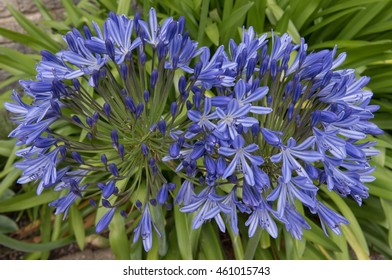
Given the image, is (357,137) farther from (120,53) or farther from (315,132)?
(120,53)

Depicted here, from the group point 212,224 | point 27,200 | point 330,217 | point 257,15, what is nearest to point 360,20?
point 257,15

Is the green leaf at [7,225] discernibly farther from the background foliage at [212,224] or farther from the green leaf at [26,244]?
the green leaf at [26,244]

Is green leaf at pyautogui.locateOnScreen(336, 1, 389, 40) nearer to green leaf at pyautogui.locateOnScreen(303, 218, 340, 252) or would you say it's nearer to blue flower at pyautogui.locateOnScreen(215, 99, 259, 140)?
green leaf at pyautogui.locateOnScreen(303, 218, 340, 252)

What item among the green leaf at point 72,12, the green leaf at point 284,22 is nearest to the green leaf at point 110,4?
the green leaf at point 72,12

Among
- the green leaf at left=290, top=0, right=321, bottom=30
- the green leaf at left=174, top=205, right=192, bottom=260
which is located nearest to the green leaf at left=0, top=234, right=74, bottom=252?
the green leaf at left=174, top=205, right=192, bottom=260

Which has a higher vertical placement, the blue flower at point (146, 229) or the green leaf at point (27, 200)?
the blue flower at point (146, 229)

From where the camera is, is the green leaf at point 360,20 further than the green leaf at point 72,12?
No

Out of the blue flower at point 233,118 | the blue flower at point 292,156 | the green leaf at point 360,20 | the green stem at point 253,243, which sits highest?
the blue flower at point 233,118

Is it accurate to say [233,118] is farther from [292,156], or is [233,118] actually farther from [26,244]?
[26,244]
